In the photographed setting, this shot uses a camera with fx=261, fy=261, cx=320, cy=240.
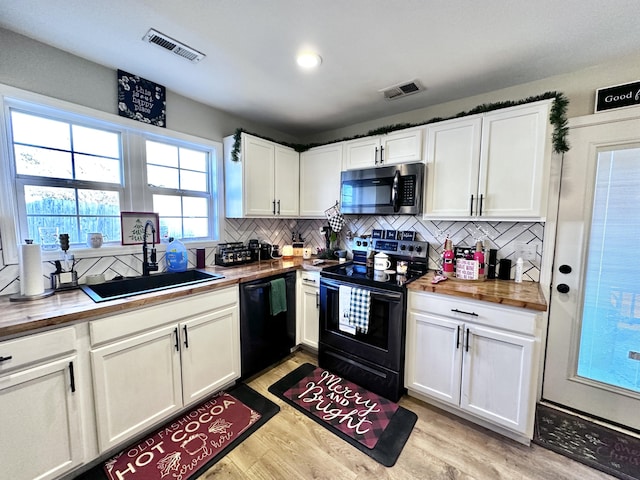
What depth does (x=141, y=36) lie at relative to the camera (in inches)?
61.3

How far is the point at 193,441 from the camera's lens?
1668 mm

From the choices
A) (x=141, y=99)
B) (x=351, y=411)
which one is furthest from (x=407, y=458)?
(x=141, y=99)

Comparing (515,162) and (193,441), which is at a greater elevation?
(515,162)

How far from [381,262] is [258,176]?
1.52 metres

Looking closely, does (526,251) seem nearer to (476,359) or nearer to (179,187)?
(476,359)

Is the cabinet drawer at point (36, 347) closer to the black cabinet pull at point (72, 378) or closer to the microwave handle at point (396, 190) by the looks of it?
the black cabinet pull at point (72, 378)

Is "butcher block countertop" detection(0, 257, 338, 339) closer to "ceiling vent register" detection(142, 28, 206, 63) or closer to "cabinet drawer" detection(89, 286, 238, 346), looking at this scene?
"cabinet drawer" detection(89, 286, 238, 346)

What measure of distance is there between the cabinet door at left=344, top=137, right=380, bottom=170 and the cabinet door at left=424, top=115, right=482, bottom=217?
1.57 feet

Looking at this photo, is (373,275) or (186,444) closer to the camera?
(186,444)

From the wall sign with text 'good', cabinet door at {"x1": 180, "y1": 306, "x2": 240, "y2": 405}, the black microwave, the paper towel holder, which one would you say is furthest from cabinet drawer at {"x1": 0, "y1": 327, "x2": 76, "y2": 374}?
the wall sign with text 'good'

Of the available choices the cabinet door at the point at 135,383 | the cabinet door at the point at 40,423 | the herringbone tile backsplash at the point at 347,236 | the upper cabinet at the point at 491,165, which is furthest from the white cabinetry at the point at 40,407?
the upper cabinet at the point at 491,165

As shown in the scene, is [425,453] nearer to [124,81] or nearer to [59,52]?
[124,81]

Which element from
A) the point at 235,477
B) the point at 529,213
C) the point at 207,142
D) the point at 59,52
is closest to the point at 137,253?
the point at 207,142

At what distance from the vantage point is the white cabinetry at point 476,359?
5.31 feet
